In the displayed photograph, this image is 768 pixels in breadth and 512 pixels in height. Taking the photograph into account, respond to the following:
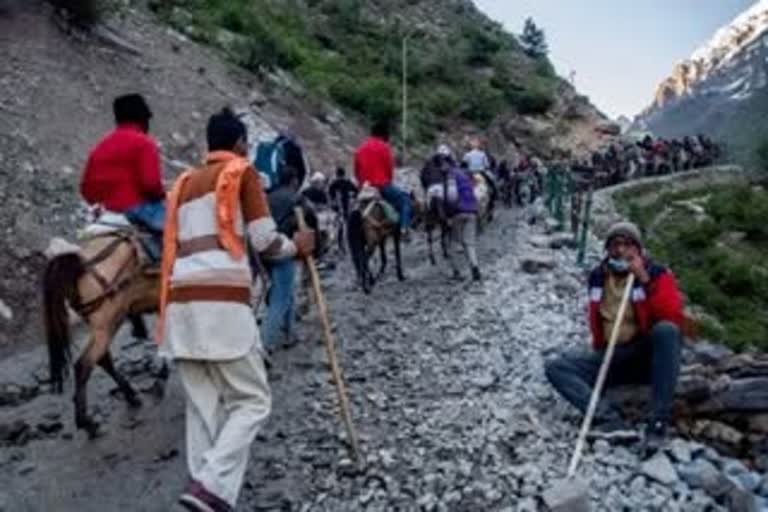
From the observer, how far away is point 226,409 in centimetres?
575

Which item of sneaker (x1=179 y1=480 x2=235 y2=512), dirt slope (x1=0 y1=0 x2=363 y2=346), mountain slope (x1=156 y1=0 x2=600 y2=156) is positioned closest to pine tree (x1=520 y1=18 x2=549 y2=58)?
mountain slope (x1=156 y1=0 x2=600 y2=156)

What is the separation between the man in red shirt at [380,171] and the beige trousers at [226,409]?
27.5ft

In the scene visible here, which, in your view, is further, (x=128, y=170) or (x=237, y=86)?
(x=237, y=86)

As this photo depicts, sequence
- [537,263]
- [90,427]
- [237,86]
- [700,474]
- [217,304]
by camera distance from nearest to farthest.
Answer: [217,304] < [700,474] < [90,427] < [537,263] < [237,86]

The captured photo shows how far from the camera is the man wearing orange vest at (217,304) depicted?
5.59m

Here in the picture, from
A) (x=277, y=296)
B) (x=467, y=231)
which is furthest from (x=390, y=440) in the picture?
(x=467, y=231)

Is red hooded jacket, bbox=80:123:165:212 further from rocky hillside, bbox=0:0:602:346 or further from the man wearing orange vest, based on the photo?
rocky hillside, bbox=0:0:602:346

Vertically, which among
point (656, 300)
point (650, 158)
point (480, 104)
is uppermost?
point (480, 104)

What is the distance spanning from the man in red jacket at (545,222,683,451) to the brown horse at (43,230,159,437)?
339 centimetres

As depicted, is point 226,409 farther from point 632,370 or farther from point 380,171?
point 380,171

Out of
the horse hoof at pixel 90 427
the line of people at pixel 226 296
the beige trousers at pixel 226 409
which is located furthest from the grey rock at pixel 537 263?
the beige trousers at pixel 226 409

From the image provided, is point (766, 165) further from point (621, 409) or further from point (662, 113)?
point (662, 113)

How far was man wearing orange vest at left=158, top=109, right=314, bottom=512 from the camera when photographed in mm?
5594

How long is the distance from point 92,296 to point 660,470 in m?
4.40
